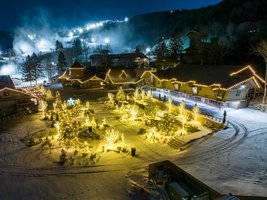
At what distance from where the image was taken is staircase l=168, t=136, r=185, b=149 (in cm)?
2231

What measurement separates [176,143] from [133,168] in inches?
220

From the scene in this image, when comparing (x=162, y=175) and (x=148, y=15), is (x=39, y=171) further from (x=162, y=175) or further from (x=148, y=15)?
(x=148, y=15)

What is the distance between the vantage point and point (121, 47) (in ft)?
485

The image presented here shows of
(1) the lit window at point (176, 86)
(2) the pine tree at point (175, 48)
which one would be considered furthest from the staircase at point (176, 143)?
(2) the pine tree at point (175, 48)

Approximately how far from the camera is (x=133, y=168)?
19016 millimetres

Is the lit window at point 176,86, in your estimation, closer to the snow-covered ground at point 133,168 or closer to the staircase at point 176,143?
the snow-covered ground at point 133,168

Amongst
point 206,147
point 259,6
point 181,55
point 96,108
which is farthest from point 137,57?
point 206,147

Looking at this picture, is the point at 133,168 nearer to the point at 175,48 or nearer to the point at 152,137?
the point at 152,137

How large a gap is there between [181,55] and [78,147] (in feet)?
155

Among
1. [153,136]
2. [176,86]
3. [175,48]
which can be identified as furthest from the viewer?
[175,48]

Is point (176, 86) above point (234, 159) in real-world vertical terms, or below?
above

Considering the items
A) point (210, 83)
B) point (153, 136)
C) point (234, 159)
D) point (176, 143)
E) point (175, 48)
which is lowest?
point (234, 159)

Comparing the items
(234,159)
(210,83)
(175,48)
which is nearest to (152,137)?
(234,159)

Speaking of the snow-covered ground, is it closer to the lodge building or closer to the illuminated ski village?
the illuminated ski village
